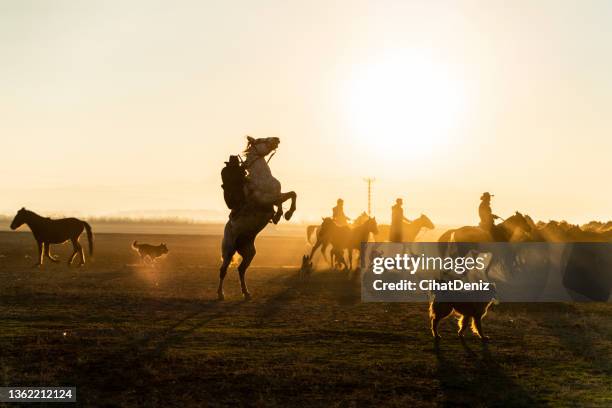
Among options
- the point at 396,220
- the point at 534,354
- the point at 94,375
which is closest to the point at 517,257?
the point at 396,220

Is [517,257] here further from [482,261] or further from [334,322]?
[334,322]

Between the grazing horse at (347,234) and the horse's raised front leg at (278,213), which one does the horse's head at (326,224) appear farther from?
the horse's raised front leg at (278,213)

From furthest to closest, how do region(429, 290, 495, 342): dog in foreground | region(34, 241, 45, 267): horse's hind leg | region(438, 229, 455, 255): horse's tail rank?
region(34, 241, 45, 267): horse's hind leg
region(438, 229, 455, 255): horse's tail
region(429, 290, 495, 342): dog in foreground

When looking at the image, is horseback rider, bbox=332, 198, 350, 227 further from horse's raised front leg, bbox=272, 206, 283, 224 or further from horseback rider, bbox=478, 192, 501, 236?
horse's raised front leg, bbox=272, 206, 283, 224

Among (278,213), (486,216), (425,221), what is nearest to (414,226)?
(425,221)

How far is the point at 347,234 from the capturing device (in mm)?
27391

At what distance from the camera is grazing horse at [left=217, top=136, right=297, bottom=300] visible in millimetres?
15250

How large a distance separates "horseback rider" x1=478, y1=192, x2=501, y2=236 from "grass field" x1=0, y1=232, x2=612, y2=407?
269cm

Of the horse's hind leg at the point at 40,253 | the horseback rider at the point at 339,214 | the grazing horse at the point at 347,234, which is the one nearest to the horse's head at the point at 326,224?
the grazing horse at the point at 347,234

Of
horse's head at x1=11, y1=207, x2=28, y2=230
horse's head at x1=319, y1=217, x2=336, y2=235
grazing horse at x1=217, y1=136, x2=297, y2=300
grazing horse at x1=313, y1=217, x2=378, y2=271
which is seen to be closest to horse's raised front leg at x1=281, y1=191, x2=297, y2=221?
grazing horse at x1=217, y1=136, x2=297, y2=300

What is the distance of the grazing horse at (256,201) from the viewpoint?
15250 mm

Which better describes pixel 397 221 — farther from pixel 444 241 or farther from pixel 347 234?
pixel 444 241

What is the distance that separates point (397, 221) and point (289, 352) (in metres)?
16.0

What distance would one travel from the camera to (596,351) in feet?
34.8
